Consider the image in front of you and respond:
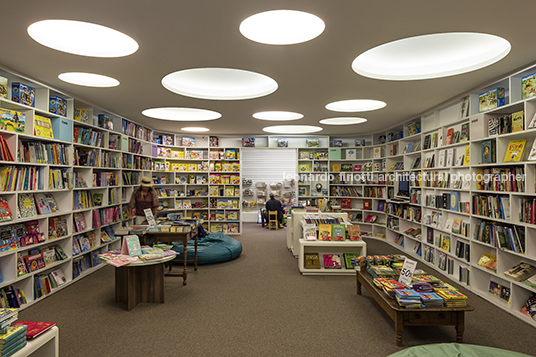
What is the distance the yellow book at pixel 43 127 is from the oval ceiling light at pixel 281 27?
337cm

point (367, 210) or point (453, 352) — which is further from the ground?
point (367, 210)

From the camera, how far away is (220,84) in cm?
570

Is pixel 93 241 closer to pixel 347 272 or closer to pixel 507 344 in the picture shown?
pixel 347 272

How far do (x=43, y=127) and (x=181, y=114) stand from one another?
11.4ft

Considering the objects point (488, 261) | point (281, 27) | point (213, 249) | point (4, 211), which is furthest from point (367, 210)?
point (4, 211)

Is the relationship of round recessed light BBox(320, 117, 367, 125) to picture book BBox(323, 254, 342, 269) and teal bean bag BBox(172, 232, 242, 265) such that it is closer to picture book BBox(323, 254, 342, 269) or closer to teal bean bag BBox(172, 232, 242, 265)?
picture book BBox(323, 254, 342, 269)

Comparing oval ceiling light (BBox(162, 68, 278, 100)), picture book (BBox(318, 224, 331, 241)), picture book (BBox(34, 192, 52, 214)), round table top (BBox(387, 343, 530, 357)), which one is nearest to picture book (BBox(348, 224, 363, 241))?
picture book (BBox(318, 224, 331, 241))

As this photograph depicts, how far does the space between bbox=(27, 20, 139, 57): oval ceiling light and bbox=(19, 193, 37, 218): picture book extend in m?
2.13

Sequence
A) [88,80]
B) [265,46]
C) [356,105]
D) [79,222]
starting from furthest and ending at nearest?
[356,105], [79,222], [88,80], [265,46]

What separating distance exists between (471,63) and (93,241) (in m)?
6.68

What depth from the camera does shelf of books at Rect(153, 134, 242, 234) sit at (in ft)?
30.4

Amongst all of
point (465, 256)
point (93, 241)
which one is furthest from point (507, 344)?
point (93, 241)

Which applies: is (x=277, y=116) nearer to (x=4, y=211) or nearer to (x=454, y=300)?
(x=4, y=211)

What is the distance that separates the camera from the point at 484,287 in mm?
4547
